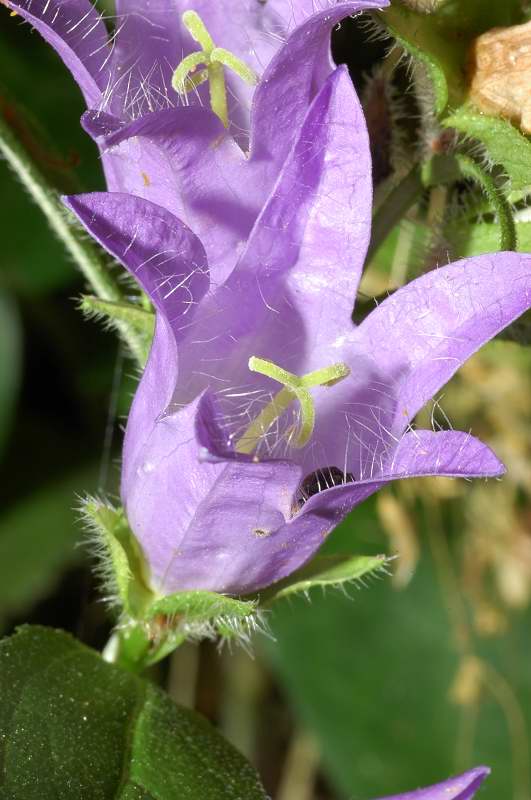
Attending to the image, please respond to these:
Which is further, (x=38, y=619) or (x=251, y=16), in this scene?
(x=38, y=619)

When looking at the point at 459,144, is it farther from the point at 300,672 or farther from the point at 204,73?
the point at 300,672

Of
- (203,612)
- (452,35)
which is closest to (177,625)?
(203,612)

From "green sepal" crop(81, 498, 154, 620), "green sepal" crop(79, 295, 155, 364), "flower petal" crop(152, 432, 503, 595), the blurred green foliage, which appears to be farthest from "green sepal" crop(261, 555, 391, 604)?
the blurred green foliage

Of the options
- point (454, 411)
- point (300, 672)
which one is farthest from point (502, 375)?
point (300, 672)

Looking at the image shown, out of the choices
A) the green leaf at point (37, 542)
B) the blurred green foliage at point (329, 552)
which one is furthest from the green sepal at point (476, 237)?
the green leaf at point (37, 542)

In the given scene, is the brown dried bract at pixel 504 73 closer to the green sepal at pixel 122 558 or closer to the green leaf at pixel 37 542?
the green sepal at pixel 122 558

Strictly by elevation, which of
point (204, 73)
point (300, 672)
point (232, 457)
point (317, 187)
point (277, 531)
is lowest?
point (300, 672)

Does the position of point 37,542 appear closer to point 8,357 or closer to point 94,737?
point 8,357

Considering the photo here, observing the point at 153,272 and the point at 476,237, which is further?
the point at 476,237
